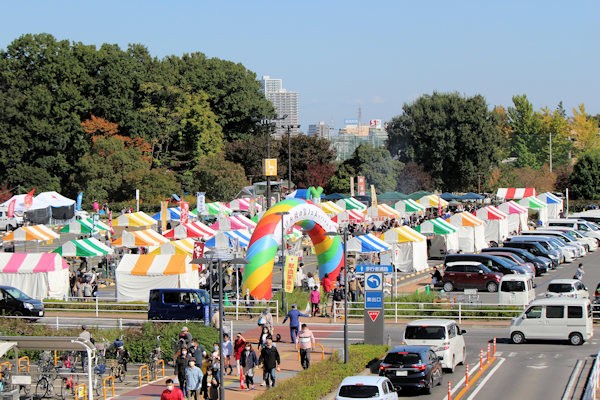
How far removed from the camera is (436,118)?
109000 millimetres

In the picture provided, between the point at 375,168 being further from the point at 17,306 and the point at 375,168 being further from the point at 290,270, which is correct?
the point at 17,306

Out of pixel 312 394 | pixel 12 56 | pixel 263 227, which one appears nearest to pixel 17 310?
pixel 263 227

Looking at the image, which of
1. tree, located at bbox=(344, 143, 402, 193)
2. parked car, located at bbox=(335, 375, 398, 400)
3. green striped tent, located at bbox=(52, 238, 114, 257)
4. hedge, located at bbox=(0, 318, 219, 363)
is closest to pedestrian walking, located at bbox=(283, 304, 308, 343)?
hedge, located at bbox=(0, 318, 219, 363)

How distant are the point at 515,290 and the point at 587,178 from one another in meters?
60.6

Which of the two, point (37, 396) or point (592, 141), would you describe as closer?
point (37, 396)

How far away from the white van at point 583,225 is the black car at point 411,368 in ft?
141

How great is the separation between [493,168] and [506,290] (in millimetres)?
75610

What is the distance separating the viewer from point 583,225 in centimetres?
6675

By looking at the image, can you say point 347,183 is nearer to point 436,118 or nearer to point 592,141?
point 436,118

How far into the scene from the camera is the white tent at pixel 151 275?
40.7 metres

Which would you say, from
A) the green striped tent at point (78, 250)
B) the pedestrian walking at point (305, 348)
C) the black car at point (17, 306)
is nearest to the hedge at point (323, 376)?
the pedestrian walking at point (305, 348)

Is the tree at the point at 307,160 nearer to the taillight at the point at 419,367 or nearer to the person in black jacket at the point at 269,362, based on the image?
the person in black jacket at the point at 269,362

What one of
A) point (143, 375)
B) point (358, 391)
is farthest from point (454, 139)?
point (358, 391)

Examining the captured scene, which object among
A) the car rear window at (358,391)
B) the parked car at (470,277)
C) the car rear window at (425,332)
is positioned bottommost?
the car rear window at (358,391)
